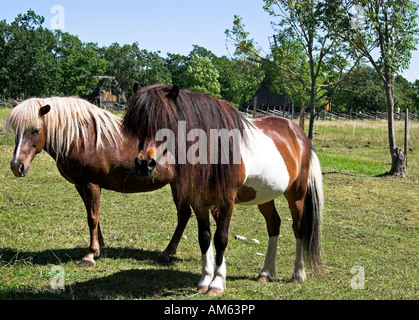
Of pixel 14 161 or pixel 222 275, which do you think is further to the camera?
pixel 14 161

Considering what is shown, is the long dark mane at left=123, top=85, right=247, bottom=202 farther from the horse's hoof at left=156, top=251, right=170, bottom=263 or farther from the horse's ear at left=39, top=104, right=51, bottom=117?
the horse's hoof at left=156, top=251, right=170, bottom=263

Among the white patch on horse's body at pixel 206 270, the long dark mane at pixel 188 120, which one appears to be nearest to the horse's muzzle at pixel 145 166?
the long dark mane at pixel 188 120

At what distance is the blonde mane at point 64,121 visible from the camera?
181 inches

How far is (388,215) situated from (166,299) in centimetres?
638

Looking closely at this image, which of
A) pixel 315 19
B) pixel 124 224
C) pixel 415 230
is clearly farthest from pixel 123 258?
pixel 315 19

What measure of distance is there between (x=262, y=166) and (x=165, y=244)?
8.11ft

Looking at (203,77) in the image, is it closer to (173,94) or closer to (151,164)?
(173,94)

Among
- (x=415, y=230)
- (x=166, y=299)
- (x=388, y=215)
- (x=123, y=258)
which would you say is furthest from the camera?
(x=388, y=215)

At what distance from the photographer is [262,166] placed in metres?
4.10

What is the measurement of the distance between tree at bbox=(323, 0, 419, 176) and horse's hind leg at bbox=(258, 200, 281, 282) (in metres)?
8.90

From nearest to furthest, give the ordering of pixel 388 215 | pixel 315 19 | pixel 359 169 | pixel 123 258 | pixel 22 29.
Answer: pixel 123 258, pixel 388 215, pixel 315 19, pixel 359 169, pixel 22 29

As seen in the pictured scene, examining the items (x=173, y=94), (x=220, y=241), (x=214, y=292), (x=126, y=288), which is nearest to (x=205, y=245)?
(x=220, y=241)

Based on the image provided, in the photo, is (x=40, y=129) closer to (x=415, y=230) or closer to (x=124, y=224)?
(x=124, y=224)
